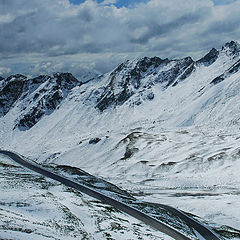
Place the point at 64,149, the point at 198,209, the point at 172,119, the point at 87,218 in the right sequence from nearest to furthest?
the point at 87,218 < the point at 198,209 < the point at 64,149 < the point at 172,119

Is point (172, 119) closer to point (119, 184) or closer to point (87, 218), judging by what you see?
point (119, 184)

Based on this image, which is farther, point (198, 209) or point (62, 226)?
point (198, 209)

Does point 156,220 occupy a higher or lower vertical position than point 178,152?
lower

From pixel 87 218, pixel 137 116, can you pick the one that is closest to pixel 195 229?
pixel 87 218

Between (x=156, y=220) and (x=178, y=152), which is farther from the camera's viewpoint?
(x=178, y=152)

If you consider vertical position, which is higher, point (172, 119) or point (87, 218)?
point (172, 119)

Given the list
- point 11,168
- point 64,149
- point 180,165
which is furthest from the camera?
point 64,149

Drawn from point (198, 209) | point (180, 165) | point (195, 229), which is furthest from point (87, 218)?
point (180, 165)

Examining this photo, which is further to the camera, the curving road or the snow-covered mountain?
the snow-covered mountain

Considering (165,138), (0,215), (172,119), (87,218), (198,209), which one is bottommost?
(198,209)

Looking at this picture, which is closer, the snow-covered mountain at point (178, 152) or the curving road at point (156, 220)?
the curving road at point (156, 220)
